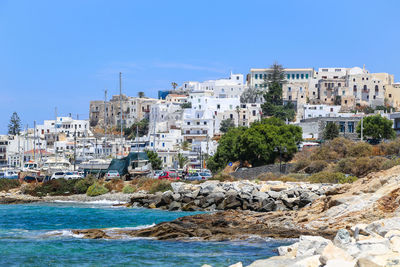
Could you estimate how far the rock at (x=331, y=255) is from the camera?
1296 cm

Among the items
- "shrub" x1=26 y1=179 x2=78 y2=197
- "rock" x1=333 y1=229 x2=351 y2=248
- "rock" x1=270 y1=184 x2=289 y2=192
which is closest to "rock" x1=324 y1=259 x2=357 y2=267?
"rock" x1=333 y1=229 x2=351 y2=248

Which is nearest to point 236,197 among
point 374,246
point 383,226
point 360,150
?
point 383,226

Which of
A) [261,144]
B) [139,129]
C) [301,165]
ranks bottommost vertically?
[301,165]

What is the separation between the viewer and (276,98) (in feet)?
438

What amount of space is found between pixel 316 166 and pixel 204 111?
75.0 m

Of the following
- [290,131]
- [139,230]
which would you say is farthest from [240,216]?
[290,131]

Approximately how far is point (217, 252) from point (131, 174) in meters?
40.7

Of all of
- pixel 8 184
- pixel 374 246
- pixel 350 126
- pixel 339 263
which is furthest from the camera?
pixel 350 126

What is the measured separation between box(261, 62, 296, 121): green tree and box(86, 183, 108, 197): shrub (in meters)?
78.3

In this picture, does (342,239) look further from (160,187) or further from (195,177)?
(195,177)

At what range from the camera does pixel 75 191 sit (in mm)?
51625

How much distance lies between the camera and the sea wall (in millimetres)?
31781

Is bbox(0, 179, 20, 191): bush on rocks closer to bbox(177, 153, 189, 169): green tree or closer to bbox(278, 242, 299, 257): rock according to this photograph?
bbox(177, 153, 189, 169): green tree

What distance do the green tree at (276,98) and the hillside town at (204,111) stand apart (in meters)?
0.82
